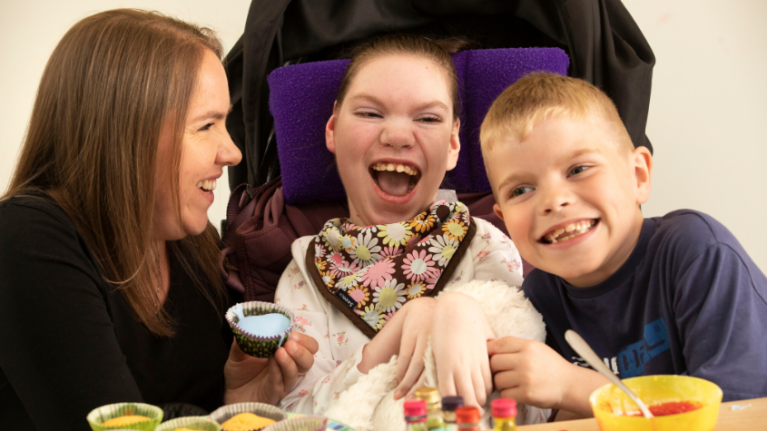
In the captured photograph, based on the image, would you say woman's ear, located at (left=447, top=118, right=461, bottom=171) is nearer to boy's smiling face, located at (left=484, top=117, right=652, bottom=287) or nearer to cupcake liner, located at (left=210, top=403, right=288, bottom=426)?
boy's smiling face, located at (left=484, top=117, right=652, bottom=287)

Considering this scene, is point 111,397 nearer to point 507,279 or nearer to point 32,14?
point 507,279

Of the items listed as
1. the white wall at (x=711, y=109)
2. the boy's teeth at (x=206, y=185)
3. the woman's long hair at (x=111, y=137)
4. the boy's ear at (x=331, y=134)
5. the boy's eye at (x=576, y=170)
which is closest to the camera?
the boy's eye at (x=576, y=170)

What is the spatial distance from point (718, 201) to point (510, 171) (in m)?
1.89

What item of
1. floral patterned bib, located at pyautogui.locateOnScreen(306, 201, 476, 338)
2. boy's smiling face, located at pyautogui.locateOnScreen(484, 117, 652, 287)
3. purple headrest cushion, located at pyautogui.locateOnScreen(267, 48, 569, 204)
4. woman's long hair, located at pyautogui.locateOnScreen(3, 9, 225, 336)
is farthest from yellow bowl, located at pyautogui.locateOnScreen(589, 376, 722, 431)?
purple headrest cushion, located at pyautogui.locateOnScreen(267, 48, 569, 204)

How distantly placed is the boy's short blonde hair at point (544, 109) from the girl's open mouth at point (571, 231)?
0.17 metres

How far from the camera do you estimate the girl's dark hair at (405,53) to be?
1.67m

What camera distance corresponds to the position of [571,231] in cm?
111

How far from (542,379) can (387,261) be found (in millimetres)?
632

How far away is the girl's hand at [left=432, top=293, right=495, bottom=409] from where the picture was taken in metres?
0.92

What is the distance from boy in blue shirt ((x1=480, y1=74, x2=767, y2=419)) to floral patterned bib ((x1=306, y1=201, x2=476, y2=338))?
0.91ft

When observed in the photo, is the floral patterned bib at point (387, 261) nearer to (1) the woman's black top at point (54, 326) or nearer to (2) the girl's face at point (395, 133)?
(2) the girl's face at point (395, 133)

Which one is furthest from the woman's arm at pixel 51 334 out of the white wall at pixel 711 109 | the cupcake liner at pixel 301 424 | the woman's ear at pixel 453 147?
the white wall at pixel 711 109

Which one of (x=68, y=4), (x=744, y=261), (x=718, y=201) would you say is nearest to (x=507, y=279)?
(x=744, y=261)

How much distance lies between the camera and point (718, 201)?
2.62 metres
